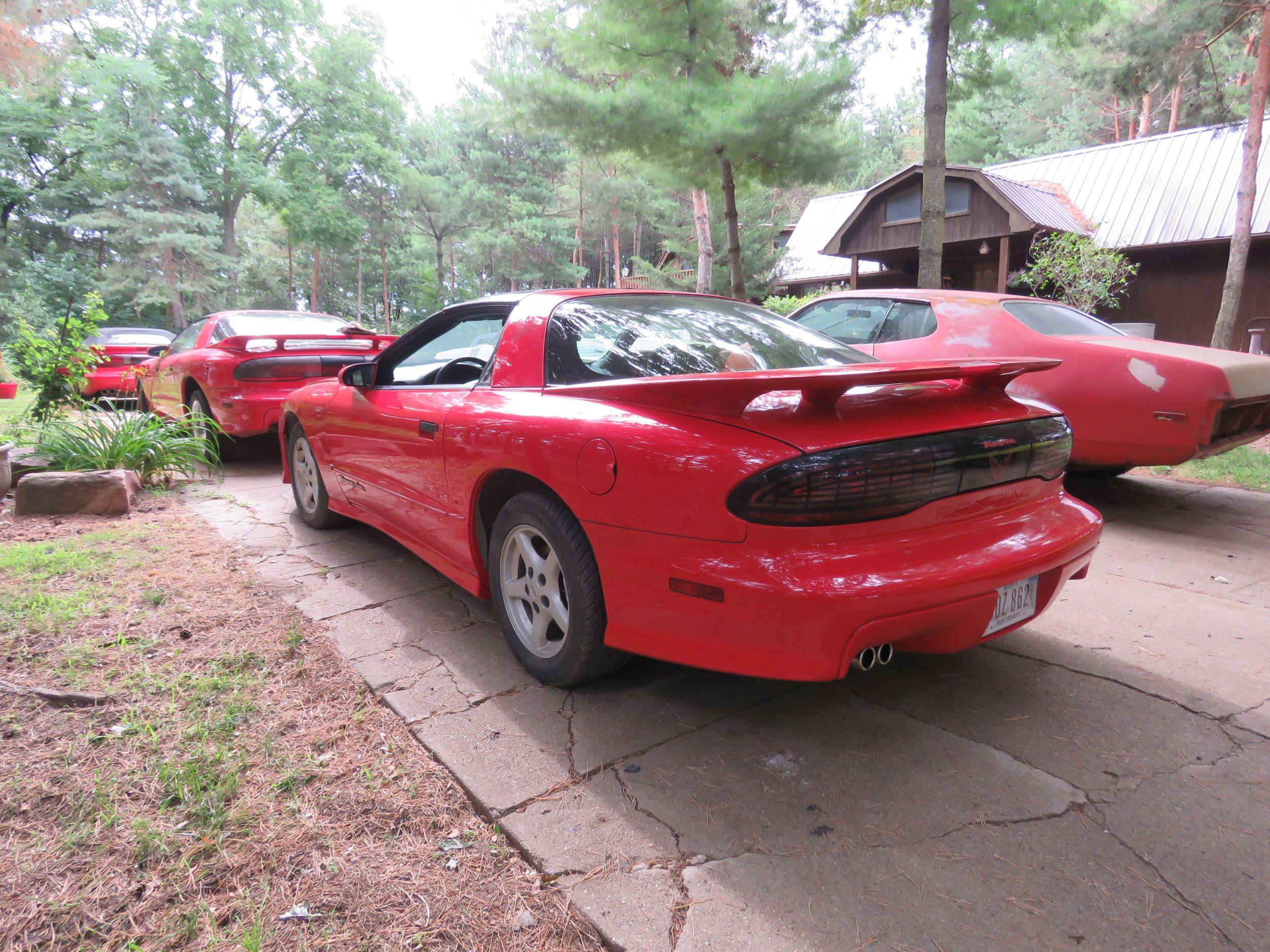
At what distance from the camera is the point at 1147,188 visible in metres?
16.2

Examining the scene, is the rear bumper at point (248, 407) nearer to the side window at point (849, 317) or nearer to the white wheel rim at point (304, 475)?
the white wheel rim at point (304, 475)

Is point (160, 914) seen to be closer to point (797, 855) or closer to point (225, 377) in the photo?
point (797, 855)

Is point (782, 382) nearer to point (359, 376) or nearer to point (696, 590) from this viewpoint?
point (696, 590)

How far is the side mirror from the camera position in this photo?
360cm

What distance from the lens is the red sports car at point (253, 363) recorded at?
5.98 meters

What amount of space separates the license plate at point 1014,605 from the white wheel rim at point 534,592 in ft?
4.13

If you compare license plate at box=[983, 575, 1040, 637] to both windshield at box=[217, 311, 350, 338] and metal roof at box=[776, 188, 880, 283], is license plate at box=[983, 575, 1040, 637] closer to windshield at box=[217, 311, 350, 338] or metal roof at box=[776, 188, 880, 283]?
windshield at box=[217, 311, 350, 338]

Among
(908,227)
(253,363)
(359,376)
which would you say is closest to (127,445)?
(253,363)

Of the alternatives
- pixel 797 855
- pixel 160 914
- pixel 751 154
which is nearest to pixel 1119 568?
pixel 797 855

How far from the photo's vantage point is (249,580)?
11.9ft

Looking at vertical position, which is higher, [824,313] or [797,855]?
[824,313]

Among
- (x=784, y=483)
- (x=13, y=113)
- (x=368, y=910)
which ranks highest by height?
(x=13, y=113)

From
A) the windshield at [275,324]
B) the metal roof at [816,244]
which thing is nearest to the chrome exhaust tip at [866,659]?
the windshield at [275,324]

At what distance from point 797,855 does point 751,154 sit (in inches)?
434
